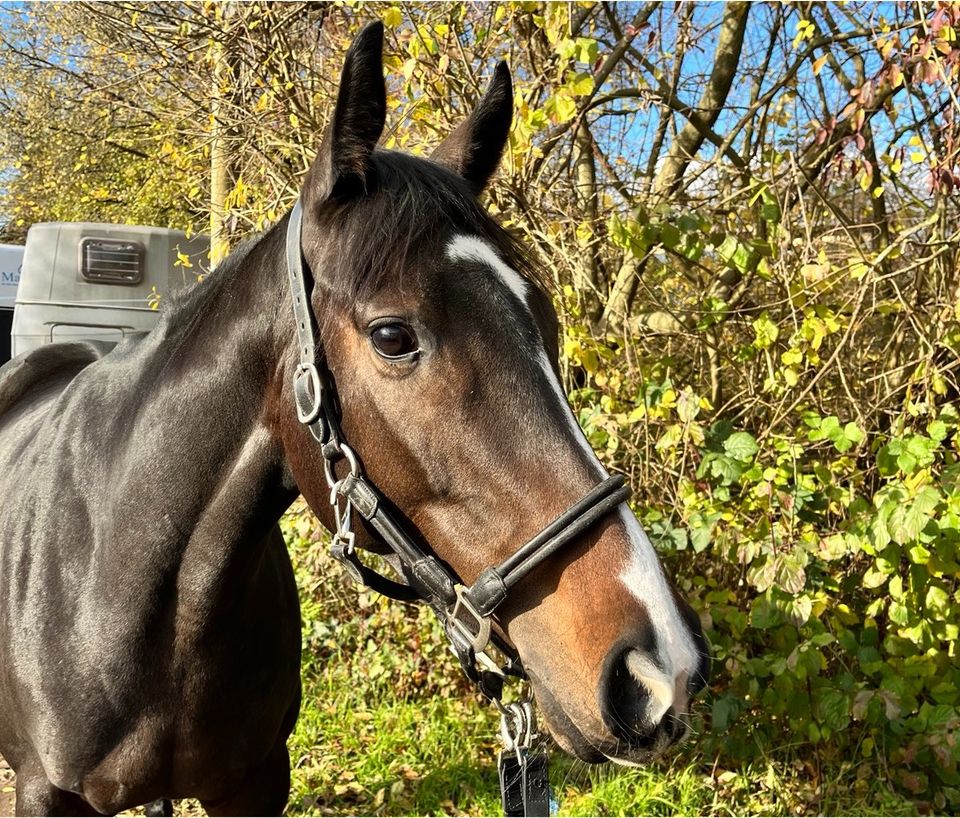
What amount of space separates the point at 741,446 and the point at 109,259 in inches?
265

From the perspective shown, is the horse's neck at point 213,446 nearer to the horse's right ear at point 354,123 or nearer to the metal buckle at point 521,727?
the horse's right ear at point 354,123

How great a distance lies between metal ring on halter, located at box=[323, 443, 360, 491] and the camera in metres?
1.55

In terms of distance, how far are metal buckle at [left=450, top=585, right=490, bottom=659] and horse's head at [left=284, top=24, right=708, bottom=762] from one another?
4 cm

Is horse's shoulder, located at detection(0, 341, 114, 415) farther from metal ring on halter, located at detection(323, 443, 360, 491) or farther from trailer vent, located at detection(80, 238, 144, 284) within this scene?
trailer vent, located at detection(80, 238, 144, 284)

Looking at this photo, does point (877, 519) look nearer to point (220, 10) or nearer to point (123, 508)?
point (123, 508)

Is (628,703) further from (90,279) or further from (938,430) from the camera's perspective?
(90,279)

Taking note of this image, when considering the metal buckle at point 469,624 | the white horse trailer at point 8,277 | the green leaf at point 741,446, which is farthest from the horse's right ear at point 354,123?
the white horse trailer at point 8,277

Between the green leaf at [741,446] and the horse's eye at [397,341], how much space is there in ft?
6.90

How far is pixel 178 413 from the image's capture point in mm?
1859

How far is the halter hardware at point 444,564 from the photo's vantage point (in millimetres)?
1393

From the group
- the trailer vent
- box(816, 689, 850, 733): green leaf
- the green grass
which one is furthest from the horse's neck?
the trailer vent

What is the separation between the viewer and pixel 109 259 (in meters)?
A: 7.84

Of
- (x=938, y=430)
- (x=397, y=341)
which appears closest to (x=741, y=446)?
(x=938, y=430)

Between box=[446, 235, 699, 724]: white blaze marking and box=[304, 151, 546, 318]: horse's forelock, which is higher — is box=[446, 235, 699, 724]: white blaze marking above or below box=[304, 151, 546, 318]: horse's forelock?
below
